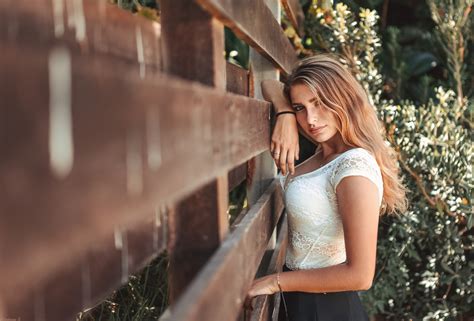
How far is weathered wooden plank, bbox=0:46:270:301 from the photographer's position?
1.34ft

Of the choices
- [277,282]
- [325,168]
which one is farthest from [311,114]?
[277,282]

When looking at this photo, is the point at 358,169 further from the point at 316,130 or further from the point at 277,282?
the point at 277,282

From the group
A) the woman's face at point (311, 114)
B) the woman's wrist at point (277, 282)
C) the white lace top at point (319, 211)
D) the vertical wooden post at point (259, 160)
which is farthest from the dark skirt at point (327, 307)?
the woman's face at point (311, 114)

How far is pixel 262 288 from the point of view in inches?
67.4

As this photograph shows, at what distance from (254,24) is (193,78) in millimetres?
595

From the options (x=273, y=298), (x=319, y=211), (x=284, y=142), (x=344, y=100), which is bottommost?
(x=273, y=298)

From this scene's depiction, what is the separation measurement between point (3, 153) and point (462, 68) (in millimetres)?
4262

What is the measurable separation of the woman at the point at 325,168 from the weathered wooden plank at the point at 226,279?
486 mm

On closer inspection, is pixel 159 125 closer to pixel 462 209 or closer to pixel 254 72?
pixel 254 72

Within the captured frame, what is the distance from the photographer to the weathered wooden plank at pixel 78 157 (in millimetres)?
410

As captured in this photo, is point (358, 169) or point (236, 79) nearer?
point (358, 169)

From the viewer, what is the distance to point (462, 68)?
4.28 meters

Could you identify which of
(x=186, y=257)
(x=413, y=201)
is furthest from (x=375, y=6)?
(x=186, y=257)

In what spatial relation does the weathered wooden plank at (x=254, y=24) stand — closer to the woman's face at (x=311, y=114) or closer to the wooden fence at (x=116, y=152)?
the wooden fence at (x=116, y=152)
